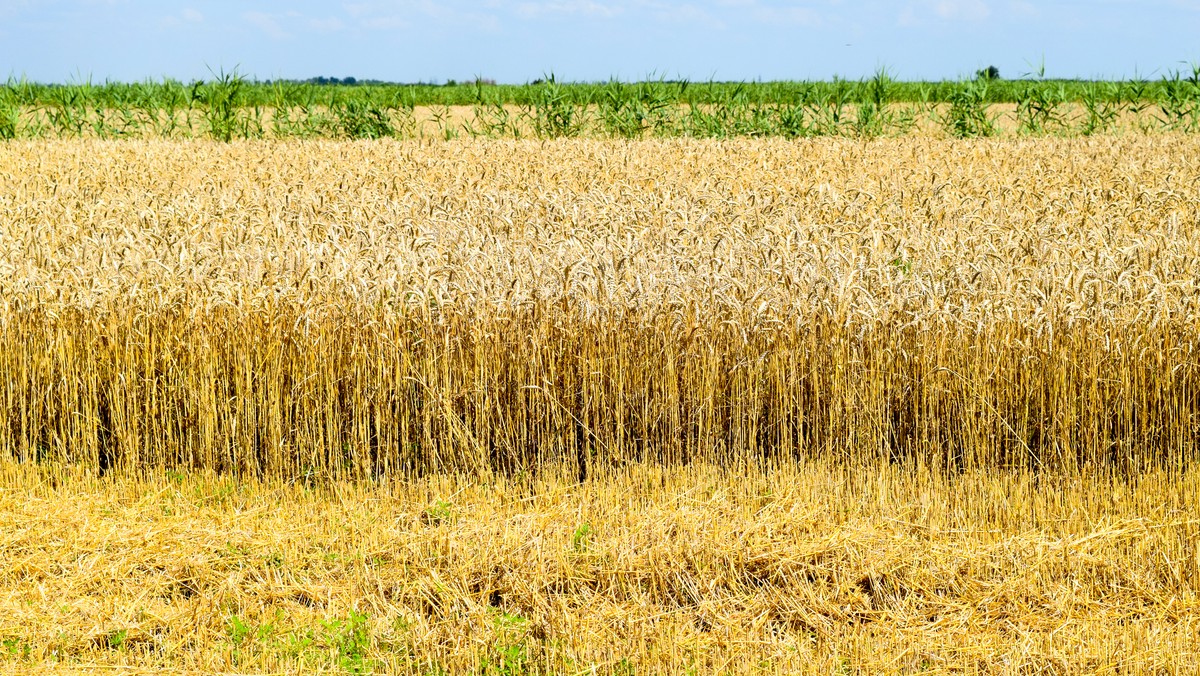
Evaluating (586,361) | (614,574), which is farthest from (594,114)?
(614,574)

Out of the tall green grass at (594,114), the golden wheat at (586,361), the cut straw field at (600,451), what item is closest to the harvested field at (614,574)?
the cut straw field at (600,451)

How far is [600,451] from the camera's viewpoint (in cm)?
544

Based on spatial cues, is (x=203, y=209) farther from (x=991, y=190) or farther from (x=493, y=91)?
(x=493, y=91)

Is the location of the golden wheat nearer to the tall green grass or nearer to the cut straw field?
the cut straw field

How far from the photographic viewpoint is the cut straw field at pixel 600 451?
13.2ft

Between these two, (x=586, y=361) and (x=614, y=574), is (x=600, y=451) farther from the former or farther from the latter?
(x=614, y=574)

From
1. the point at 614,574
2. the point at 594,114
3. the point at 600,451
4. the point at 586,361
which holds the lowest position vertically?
the point at 614,574

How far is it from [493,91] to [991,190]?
18.4m

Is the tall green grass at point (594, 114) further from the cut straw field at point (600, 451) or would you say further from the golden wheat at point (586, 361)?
the golden wheat at point (586, 361)

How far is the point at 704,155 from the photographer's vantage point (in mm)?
14141

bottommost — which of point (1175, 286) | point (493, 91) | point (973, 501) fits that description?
point (973, 501)

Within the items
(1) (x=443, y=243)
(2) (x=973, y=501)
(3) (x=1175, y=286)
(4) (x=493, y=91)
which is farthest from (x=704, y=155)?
(4) (x=493, y=91)

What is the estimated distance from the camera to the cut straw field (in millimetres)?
4031

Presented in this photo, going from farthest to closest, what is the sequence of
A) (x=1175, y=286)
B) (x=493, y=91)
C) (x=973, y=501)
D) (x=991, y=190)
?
1. (x=493, y=91)
2. (x=991, y=190)
3. (x=1175, y=286)
4. (x=973, y=501)
